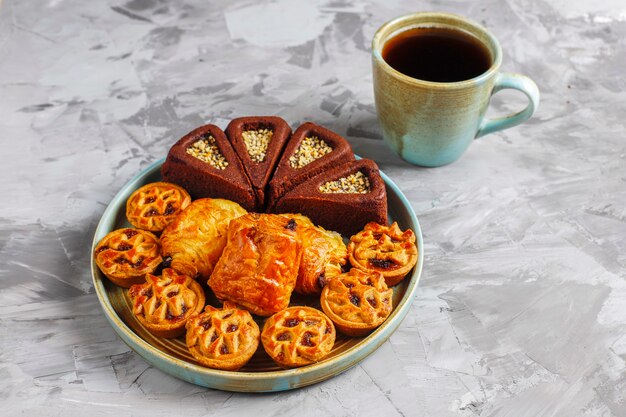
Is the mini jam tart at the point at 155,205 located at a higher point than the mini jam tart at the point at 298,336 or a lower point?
higher

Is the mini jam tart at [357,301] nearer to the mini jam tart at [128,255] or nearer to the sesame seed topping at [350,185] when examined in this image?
the sesame seed topping at [350,185]

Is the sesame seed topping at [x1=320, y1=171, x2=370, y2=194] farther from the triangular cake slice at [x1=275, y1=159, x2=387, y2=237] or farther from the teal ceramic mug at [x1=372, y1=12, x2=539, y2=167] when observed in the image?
the teal ceramic mug at [x1=372, y1=12, x2=539, y2=167]

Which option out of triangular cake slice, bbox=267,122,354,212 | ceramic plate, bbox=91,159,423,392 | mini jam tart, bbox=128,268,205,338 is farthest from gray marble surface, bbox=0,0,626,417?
triangular cake slice, bbox=267,122,354,212

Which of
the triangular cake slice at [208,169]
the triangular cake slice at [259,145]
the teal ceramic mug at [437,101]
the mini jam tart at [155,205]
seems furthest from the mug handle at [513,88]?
the mini jam tart at [155,205]

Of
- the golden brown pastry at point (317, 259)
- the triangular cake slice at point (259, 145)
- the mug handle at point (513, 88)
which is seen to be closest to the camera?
the golden brown pastry at point (317, 259)

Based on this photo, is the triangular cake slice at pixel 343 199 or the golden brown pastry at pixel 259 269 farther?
the triangular cake slice at pixel 343 199

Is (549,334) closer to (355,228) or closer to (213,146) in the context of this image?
(355,228)

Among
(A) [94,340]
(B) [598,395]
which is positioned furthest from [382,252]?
(A) [94,340]

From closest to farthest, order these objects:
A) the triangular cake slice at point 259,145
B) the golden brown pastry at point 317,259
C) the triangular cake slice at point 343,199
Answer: the golden brown pastry at point 317,259 → the triangular cake slice at point 343,199 → the triangular cake slice at point 259,145
